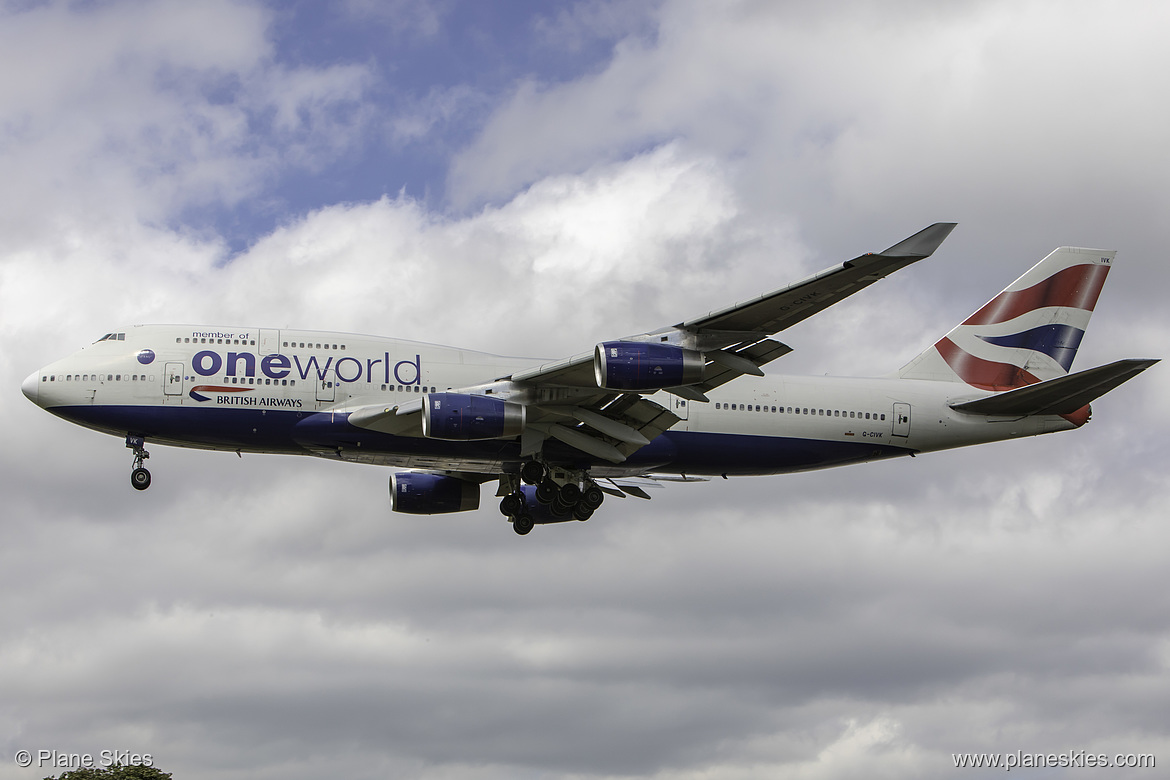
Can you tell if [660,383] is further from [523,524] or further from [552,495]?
[523,524]

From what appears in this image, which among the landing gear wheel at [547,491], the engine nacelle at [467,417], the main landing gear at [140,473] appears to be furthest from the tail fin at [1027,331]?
the main landing gear at [140,473]

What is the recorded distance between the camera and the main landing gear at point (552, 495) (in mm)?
42000

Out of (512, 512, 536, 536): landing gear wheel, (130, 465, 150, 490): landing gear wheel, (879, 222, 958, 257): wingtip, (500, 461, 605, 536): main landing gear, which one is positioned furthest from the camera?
(512, 512, 536, 536): landing gear wheel

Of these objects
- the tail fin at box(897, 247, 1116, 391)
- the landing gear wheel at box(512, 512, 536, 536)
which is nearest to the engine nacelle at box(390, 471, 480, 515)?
the landing gear wheel at box(512, 512, 536, 536)

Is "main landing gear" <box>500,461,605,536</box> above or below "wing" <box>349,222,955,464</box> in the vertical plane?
below

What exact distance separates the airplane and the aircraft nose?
0.15 ft

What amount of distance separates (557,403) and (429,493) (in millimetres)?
12201

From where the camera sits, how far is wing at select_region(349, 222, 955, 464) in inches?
1244

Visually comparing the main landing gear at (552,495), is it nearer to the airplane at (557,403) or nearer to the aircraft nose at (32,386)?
the airplane at (557,403)

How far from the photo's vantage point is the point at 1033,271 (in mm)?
49688

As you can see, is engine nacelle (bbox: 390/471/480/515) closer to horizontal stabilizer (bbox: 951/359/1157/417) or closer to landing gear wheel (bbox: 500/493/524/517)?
landing gear wheel (bbox: 500/493/524/517)

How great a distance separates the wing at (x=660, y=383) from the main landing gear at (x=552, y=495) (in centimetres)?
144

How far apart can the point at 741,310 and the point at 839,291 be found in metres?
2.64

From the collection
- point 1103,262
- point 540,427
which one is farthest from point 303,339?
point 1103,262
